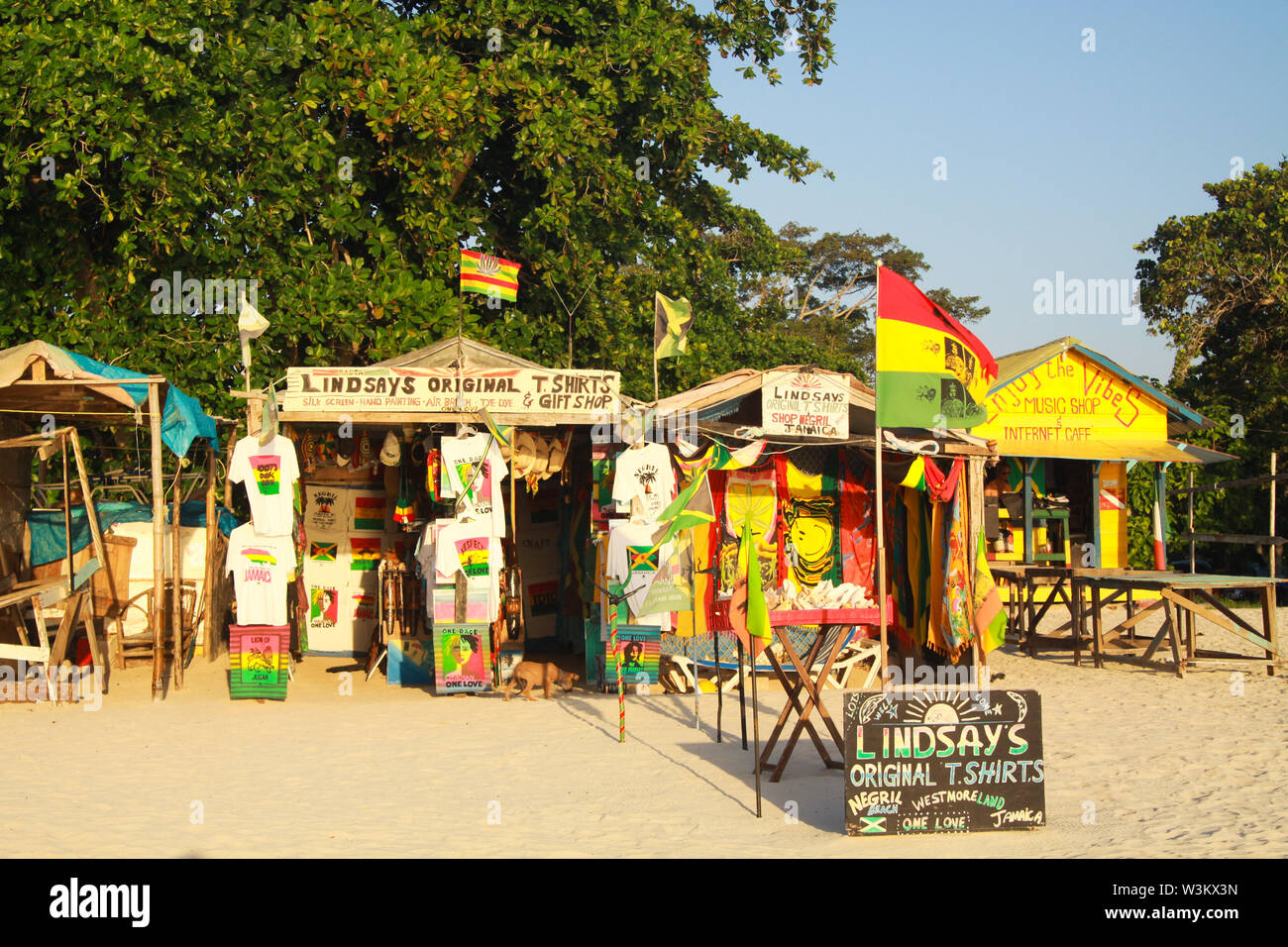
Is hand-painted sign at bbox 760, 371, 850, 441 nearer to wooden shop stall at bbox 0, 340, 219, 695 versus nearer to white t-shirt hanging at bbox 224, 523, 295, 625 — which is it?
white t-shirt hanging at bbox 224, 523, 295, 625

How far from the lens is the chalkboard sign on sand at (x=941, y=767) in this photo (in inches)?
266

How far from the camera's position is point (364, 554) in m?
13.5

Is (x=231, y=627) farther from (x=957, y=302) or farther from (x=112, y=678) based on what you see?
(x=957, y=302)

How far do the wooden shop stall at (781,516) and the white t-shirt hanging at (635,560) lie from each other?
14 mm

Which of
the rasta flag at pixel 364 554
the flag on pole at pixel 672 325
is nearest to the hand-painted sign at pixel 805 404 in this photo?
the flag on pole at pixel 672 325

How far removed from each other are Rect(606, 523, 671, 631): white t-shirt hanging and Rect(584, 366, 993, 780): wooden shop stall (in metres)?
0.01

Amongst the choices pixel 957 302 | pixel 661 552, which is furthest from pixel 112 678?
pixel 957 302

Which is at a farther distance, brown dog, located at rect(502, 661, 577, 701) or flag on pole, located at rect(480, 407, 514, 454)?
brown dog, located at rect(502, 661, 577, 701)

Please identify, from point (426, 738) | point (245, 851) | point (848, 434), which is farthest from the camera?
point (848, 434)

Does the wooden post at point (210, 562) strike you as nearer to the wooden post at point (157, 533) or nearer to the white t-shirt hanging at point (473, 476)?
the wooden post at point (157, 533)

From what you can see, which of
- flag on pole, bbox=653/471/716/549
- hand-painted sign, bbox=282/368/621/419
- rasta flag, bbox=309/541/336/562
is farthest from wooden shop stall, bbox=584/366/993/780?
rasta flag, bbox=309/541/336/562

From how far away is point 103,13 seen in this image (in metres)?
13.2

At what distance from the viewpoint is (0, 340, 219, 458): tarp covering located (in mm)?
10531

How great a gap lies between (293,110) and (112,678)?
7.53 meters
